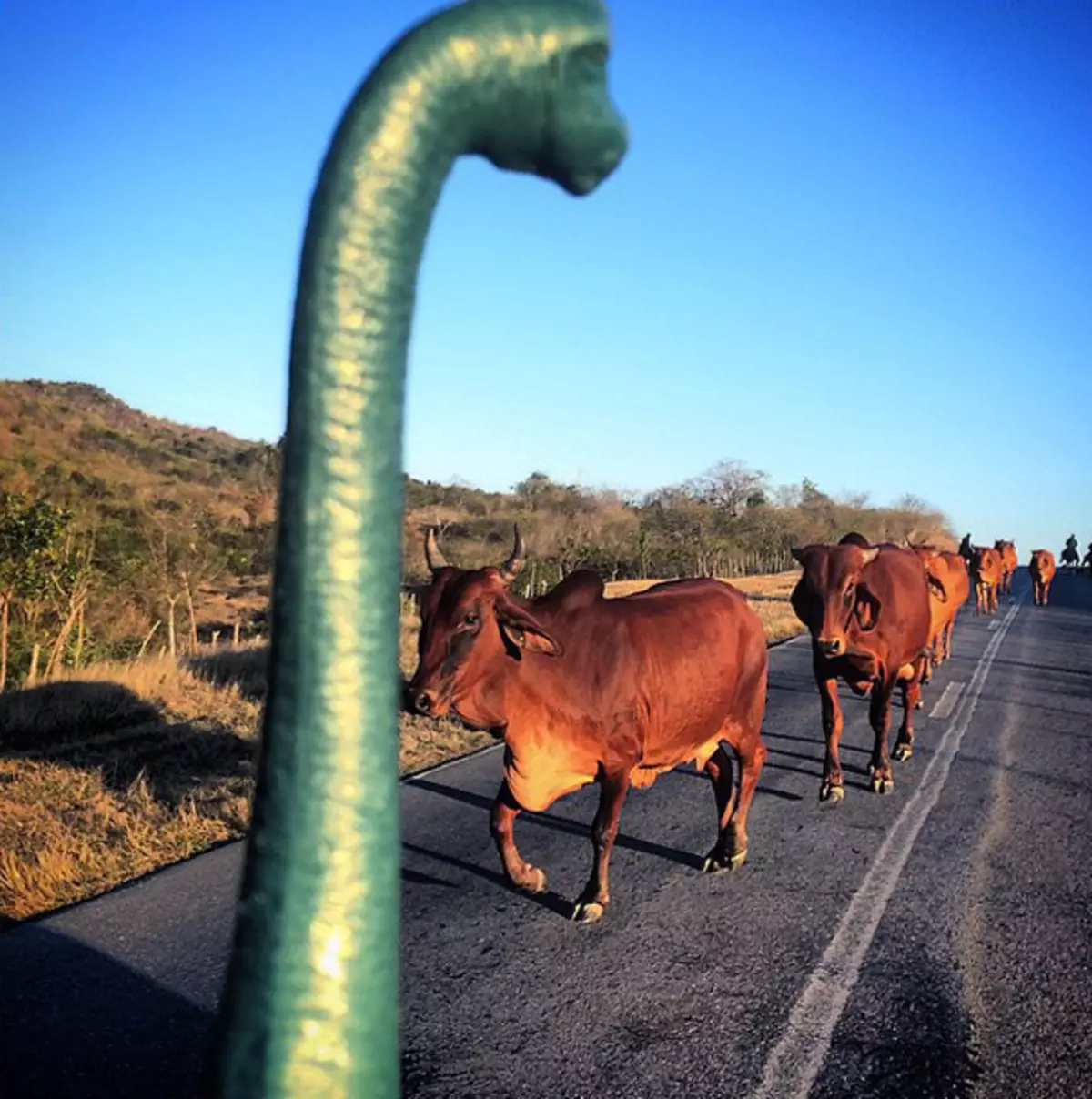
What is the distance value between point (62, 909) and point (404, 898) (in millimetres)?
1634

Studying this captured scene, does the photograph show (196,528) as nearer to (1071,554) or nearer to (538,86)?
(538,86)

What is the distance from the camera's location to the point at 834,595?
6.72m

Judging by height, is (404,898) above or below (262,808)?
below

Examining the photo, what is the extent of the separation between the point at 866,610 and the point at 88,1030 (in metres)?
5.68

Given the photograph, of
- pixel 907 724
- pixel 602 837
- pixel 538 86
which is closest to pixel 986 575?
pixel 907 724

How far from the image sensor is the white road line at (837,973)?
3281mm

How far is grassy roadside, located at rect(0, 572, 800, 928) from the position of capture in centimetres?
507

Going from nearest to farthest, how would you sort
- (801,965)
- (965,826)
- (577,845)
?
(801,965) < (577,845) < (965,826)

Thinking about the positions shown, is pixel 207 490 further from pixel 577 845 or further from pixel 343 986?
pixel 343 986

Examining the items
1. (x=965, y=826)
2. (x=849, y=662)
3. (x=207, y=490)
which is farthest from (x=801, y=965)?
(x=207, y=490)

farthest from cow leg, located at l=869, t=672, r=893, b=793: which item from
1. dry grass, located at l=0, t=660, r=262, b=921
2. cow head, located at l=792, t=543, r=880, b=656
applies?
dry grass, located at l=0, t=660, r=262, b=921

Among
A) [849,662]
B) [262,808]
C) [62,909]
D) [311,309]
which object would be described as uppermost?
[311,309]

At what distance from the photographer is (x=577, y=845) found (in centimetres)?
577

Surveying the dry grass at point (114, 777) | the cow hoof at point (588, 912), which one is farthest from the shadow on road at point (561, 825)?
the dry grass at point (114, 777)
